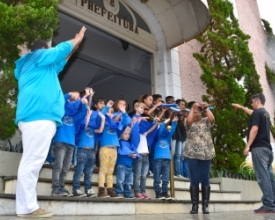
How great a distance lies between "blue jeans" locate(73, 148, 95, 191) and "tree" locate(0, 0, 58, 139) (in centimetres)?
91

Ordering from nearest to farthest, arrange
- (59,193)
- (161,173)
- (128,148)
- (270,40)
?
1. (59,193)
2. (128,148)
3. (161,173)
4. (270,40)

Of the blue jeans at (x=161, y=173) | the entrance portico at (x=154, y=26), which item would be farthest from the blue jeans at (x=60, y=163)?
the entrance portico at (x=154, y=26)

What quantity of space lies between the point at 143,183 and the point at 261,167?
5.55ft

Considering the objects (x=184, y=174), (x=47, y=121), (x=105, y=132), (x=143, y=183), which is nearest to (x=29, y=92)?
(x=47, y=121)

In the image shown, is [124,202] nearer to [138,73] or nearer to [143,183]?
[143,183]

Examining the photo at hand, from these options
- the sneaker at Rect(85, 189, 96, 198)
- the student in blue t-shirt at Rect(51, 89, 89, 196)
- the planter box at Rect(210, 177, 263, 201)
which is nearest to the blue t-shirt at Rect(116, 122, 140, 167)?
the sneaker at Rect(85, 189, 96, 198)

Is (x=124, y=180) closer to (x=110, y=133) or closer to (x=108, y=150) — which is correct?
(x=108, y=150)

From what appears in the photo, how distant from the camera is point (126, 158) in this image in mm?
4934

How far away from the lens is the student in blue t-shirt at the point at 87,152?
4391mm

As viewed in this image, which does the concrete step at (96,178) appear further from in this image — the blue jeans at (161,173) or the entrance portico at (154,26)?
the entrance portico at (154,26)

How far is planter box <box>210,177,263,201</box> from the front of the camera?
23.3 feet

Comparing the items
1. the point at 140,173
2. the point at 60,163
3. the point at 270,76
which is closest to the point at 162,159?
the point at 140,173

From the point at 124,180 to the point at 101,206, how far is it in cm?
100

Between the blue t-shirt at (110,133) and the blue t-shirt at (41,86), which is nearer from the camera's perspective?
the blue t-shirt at (41,86)
